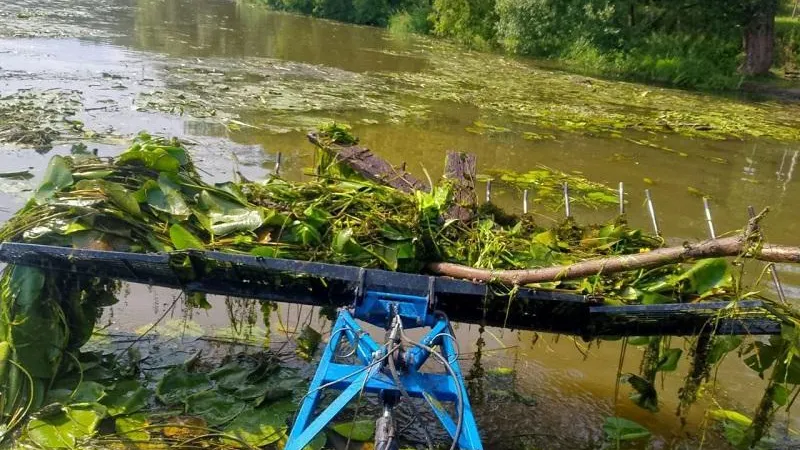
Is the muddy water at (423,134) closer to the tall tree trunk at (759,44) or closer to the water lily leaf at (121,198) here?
the water lily leaf at (121,198)

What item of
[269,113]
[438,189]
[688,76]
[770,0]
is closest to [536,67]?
[688,76]

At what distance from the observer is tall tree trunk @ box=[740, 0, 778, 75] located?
854 inches

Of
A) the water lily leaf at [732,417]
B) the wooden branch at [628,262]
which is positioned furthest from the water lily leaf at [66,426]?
the water lily leaf at [732,417]

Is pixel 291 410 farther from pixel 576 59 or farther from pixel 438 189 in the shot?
pixel 576 59

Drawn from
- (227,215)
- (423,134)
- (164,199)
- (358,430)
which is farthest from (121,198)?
(423,134)

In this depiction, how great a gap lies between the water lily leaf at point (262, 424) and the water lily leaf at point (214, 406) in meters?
0.05

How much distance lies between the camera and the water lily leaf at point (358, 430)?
3592 millimetres

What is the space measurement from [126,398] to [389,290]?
1.62m

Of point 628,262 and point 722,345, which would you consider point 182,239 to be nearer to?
point 628,262

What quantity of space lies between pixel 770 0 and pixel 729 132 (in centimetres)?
992

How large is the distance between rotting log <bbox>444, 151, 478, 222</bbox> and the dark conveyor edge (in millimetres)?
708

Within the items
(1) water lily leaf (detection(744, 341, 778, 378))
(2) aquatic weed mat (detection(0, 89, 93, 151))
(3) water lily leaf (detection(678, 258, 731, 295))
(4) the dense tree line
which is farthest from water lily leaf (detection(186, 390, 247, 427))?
(4) the dense tree line

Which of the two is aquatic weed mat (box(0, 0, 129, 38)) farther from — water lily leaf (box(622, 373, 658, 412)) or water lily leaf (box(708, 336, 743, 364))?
water lily leaf (box(708, 336, 743, 364))

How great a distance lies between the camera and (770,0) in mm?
20594
